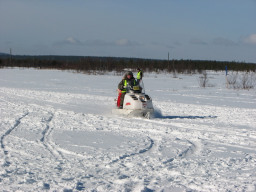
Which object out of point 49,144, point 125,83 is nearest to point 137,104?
point 125,83

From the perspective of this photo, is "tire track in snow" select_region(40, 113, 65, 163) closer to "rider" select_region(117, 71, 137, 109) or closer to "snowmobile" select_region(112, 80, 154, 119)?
"snowmobile" select_region(112, 80, 154, 119)

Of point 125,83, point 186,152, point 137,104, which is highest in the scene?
point 125,83

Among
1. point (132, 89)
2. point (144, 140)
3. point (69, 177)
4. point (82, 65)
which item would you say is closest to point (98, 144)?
point (144, 140)

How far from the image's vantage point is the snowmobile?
10922 mm

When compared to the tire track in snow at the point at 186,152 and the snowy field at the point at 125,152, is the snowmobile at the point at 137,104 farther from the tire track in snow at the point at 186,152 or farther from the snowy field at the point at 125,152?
the tire track in snow at the point at 186,152

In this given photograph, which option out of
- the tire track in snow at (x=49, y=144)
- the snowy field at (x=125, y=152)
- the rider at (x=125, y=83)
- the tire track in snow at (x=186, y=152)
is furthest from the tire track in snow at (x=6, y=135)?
the rider at (x=125, y=83)

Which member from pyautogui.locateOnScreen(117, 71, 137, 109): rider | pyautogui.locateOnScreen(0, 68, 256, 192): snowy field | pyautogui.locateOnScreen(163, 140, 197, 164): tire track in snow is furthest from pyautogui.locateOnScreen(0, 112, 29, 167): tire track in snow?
pyautogui.locateOnScreen(117, 71, 137, 109): rider

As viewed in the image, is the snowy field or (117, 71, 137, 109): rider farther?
(117, 71, 137, 109): rider

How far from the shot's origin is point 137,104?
430 inches

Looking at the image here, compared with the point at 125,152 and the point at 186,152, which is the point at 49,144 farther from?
the point at 186,152

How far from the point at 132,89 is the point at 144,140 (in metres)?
3.65

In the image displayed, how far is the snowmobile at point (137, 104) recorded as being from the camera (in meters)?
10.9

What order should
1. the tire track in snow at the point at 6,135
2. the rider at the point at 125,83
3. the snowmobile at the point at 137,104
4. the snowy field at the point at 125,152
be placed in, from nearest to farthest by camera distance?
the snowy field at the point at 125,152 < the tire track in snow at the point at 6,135 < the snowmobile at the point at 137,104 < the rider at the point at 125,83

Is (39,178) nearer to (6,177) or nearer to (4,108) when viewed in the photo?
(6,177)
